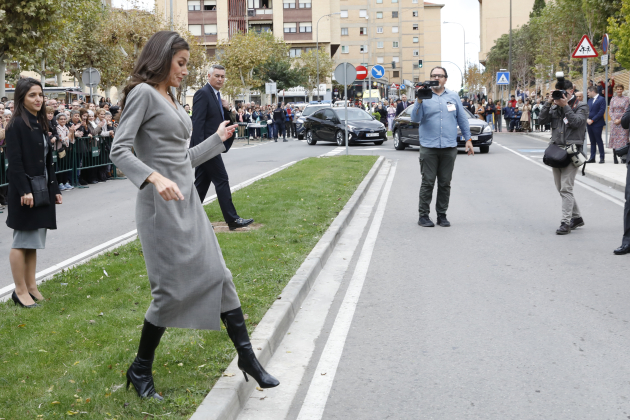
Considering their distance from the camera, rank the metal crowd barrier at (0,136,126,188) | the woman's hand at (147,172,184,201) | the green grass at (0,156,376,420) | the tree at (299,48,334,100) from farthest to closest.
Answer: the tree at (299,48,334,100) → the metal crowd barrier at (0,136,126,188) → the green grass at (0,156,376,420) → the woman's hand at (147,172,184,201)

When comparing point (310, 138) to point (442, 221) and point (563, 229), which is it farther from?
point (563, 229)

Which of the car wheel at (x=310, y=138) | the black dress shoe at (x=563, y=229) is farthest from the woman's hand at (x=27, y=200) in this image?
the car wheel at (x=310, y=138)

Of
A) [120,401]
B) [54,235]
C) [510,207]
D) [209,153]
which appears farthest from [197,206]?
[510,207]

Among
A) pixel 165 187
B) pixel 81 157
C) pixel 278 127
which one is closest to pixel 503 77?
pixel 278 127

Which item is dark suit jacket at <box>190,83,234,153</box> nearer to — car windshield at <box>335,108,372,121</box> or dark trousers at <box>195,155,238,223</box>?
dark trousers at <box>195,155,238,223</box>

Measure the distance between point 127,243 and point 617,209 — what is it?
734cm

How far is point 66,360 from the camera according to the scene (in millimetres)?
4793

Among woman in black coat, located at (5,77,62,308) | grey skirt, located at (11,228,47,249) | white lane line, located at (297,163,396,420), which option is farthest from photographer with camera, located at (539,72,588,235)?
grey skirt, located at (11,228,47,249)

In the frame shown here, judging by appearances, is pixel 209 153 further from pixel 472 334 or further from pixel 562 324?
pixel 562 324

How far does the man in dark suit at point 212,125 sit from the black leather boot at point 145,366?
504cm

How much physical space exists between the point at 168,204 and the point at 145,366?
92 centimetres

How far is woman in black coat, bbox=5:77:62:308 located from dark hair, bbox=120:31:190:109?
282 cm

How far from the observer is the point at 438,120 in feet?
33.8

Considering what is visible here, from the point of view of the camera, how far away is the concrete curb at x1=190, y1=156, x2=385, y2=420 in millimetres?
3916
